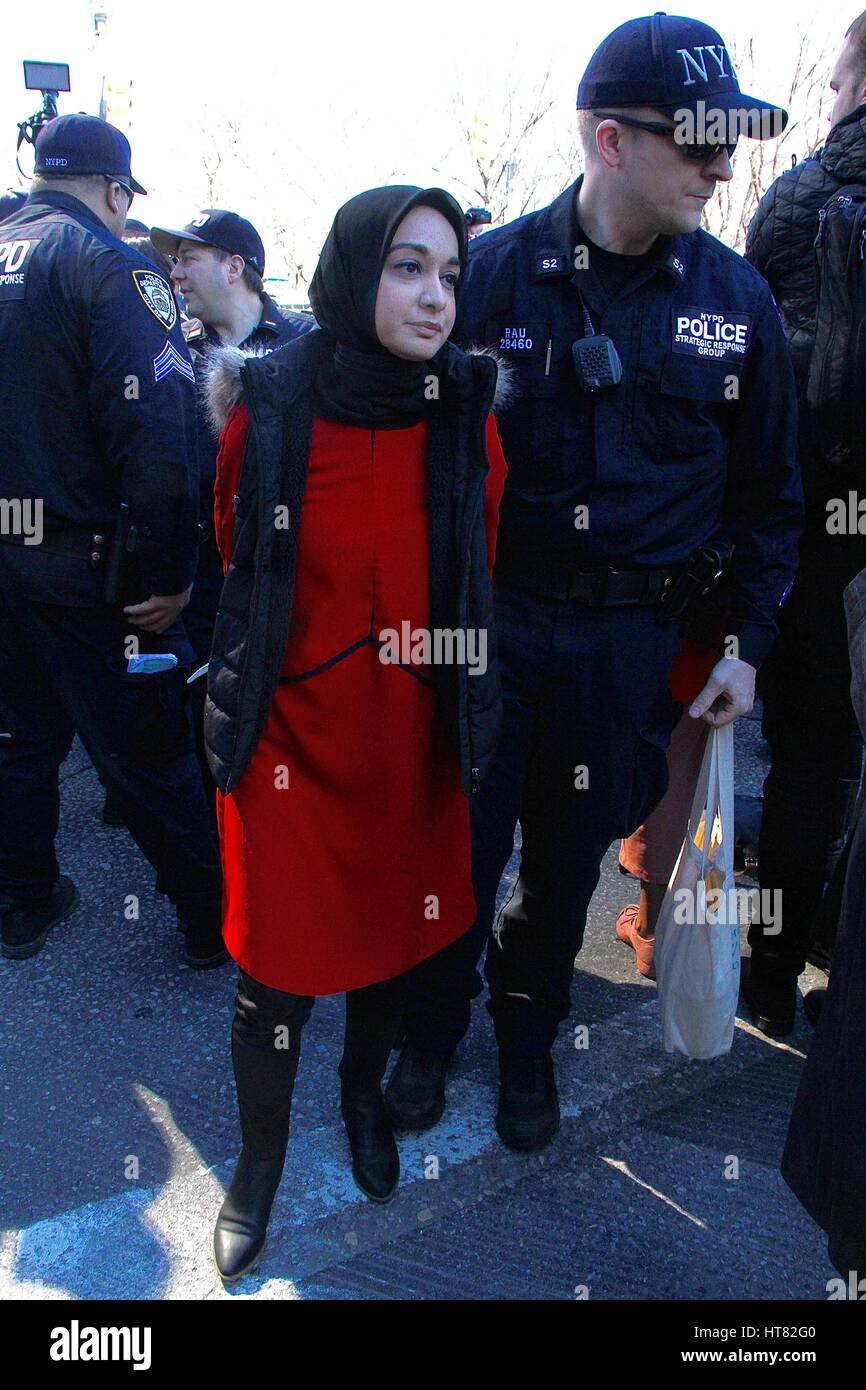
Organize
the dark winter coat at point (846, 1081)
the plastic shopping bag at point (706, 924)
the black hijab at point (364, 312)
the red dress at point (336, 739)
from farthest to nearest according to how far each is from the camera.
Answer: the plastic shopping bag at point (706, 924) < the red dress at point (336, 739) < the black hijab at point (364, 312) < the dark winter coat at point (846, 1081)

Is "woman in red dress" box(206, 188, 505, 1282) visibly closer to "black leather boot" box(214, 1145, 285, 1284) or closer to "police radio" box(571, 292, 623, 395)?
"black leather boot" box(214, 1145, 285, 1284)

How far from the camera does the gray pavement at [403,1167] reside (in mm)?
2242

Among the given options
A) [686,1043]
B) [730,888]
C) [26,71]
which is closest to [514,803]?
[730,888]

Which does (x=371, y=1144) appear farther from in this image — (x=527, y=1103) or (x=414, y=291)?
(x=414, y=291)

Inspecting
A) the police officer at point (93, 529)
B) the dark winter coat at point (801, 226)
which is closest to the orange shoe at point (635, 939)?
the police officer at point (93, 529)

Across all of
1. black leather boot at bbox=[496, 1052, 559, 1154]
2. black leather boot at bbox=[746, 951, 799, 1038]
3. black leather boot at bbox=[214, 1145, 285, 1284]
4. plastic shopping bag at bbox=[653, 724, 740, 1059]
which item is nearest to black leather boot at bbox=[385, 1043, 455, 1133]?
black leather boot at bbox=[496, 1052, 559, 1154]

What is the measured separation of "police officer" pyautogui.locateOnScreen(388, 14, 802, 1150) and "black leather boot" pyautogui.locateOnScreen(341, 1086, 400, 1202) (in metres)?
0.29

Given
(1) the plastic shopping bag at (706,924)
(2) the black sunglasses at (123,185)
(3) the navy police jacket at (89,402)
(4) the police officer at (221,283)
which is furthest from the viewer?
(4) the police officer at (221,283)

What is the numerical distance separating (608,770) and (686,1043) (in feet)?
2.28

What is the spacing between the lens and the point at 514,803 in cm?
258

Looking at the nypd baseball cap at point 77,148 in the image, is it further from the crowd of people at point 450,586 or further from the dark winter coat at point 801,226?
the dark winter coat at point 801,226

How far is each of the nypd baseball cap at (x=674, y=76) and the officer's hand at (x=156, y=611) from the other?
159cm

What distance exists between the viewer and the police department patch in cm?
290

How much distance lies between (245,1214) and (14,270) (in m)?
2.27
